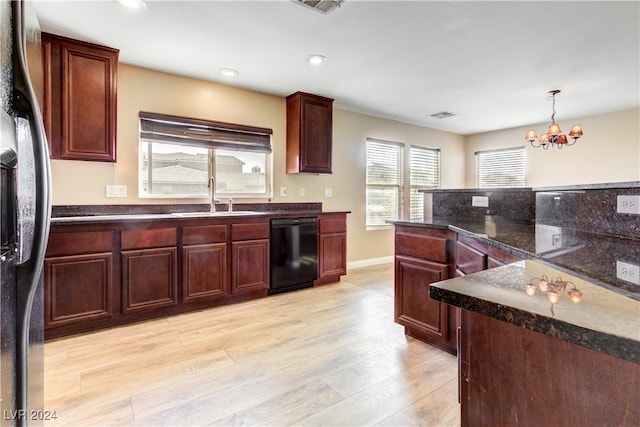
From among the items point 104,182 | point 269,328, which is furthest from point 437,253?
point 104,182

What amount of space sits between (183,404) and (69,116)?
7.94 feet

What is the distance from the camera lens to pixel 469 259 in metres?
1.89

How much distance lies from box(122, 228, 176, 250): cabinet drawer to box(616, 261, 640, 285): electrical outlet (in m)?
2.90

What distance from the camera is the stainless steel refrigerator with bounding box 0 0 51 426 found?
25.9 inches

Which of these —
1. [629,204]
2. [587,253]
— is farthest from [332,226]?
[587,253]

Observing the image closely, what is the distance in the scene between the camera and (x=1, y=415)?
2.09 ft

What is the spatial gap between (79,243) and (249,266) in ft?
4.67

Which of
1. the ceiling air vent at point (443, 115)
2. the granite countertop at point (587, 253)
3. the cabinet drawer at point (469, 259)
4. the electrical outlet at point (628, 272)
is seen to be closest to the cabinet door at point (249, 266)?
the cabinet drawer at point (469, 259)

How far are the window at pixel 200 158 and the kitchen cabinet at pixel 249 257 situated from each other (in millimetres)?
683

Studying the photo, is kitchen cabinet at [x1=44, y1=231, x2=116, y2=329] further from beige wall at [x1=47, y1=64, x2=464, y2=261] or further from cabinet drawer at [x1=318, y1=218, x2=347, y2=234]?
cabinet drawer at [x1=318, y1=218, x2=347, y2=234]

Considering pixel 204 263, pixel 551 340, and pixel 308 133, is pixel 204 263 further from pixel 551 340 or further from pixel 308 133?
pixel 551 340

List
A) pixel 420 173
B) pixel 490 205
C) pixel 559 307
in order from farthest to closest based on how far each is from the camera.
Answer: pixel 420 173
pixel 490 205
pixel 559 307

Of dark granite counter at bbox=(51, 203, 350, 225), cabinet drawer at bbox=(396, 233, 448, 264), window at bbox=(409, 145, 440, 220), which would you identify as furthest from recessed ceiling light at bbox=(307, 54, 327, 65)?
window at bbox=(409, 145, 440, 220)

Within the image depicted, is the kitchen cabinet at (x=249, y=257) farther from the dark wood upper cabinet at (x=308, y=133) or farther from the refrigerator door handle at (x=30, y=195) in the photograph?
the refrigerator door handle at (x=30, y=195)
